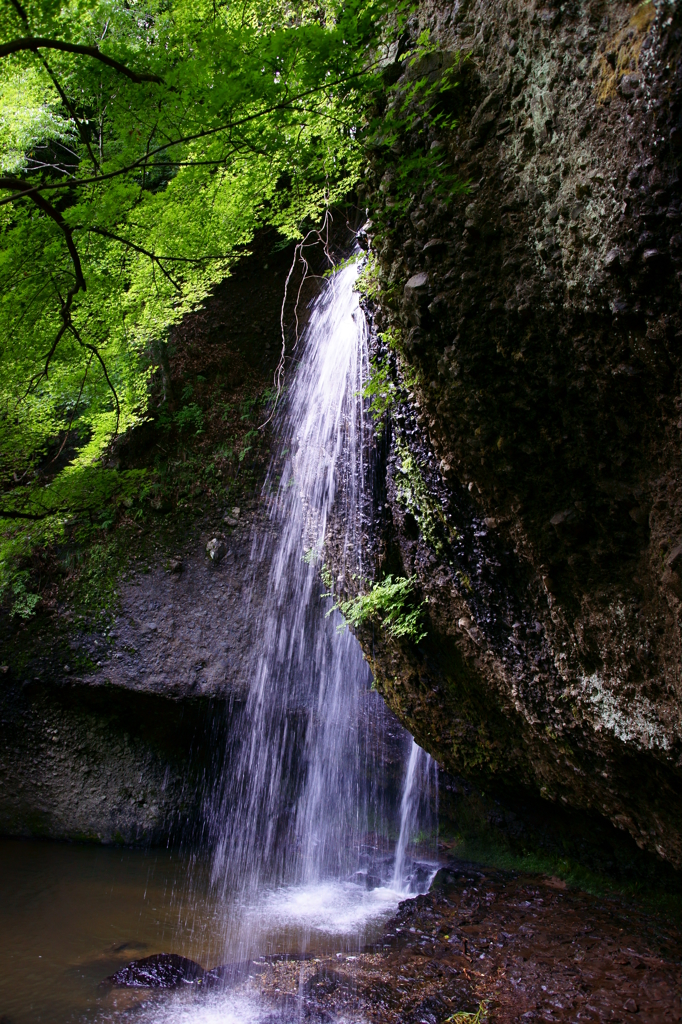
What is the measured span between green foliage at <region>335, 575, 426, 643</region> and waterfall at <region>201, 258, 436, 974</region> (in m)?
1.18

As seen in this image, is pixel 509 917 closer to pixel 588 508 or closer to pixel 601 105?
pixel 588 508

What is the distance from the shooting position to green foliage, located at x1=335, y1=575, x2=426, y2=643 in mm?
5098

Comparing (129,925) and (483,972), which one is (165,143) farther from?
(129,925)

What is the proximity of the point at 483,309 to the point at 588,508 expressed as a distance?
4.20 ft

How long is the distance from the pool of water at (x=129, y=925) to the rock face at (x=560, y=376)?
2.87 meters

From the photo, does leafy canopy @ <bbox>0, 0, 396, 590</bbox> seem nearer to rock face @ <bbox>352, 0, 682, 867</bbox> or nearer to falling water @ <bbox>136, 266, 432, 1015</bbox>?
rock face @ <bbox>352, 0, 682, 867</bbox>

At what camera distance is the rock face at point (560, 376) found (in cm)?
267

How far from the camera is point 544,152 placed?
3.01 m

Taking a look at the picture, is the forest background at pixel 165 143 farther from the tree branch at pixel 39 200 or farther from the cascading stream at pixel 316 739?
the cascading stream at pixel 316 739

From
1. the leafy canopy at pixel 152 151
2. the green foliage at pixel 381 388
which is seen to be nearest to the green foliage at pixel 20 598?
the leafy canopy at pixel 152 151

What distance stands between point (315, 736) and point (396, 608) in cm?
398

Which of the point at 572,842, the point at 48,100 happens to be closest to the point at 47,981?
the point at 572,842

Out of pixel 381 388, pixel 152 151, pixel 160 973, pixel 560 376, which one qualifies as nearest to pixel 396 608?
pixel 381 388

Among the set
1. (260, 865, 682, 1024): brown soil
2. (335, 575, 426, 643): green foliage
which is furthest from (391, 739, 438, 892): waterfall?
(335, 575, 426, 643): green foliage
